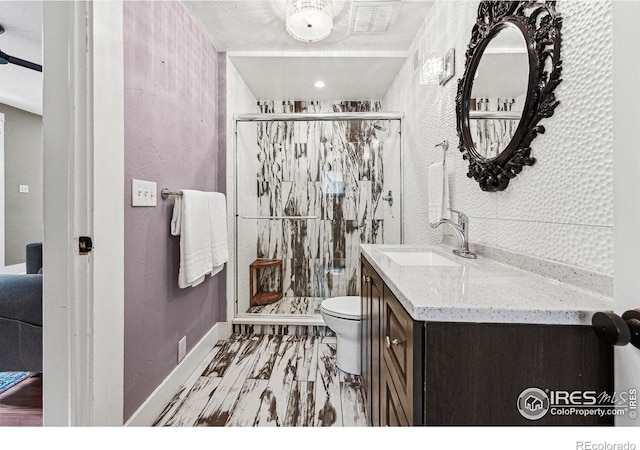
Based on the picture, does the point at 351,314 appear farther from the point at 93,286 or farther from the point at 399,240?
the point at 93,286

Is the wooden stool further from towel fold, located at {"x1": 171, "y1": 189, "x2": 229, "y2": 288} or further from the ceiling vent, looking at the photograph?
the ceiling vent

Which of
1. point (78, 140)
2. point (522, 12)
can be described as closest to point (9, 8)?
point (78, 140)

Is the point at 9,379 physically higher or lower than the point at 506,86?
lower

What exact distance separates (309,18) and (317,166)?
123 cm

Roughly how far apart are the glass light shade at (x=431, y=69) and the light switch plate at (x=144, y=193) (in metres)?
1.71

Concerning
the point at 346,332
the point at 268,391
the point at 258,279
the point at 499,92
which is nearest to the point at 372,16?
the point at 499,92

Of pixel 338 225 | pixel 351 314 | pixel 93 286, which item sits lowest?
pixel 351 314

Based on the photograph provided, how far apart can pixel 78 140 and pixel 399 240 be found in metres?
2.20

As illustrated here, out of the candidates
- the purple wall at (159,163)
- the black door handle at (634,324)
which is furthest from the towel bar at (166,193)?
the black door handle at (634,324)

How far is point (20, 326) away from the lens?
154 centimetres

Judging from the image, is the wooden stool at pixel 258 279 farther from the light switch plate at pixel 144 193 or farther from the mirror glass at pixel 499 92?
the mirror glass at pixel 499 92

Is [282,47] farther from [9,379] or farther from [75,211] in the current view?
[9,379]

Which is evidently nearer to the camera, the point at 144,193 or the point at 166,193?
the point at 144,193
